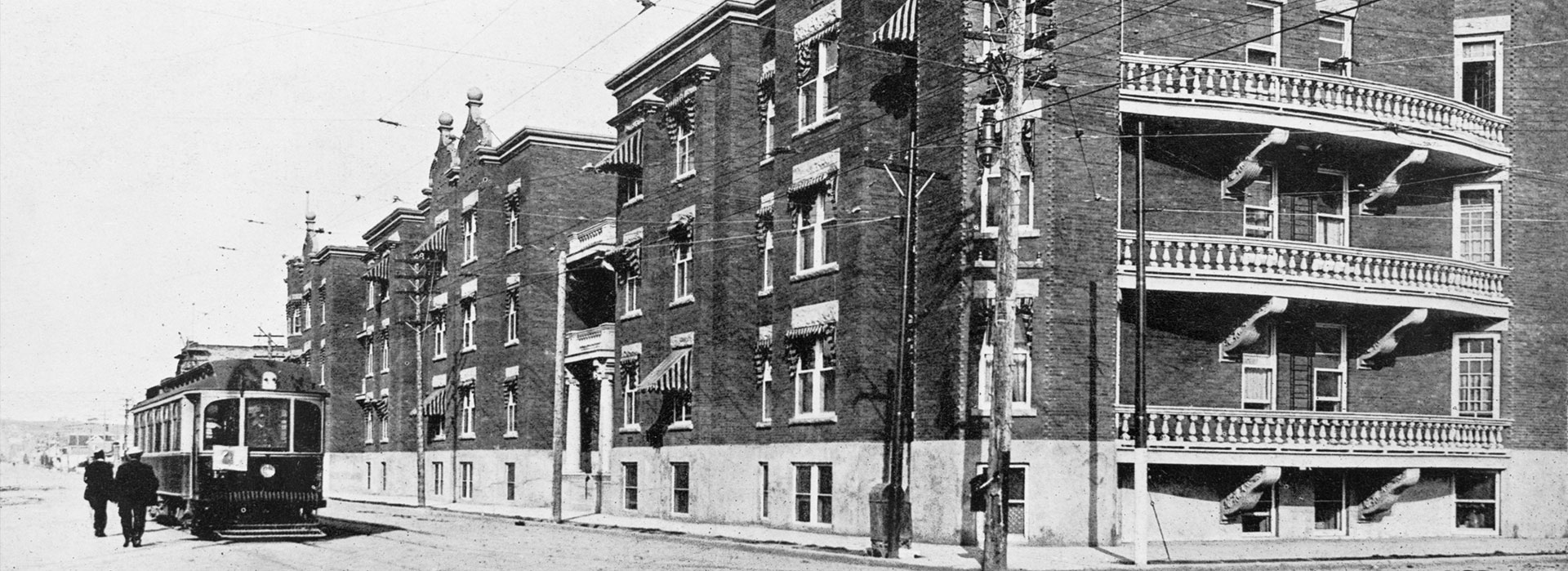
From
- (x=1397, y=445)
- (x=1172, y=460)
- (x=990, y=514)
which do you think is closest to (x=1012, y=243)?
(x=990, y=514)

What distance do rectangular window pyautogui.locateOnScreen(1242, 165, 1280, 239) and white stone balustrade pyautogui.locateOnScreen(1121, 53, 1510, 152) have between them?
219cm

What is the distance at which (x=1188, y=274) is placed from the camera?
86.4 ft

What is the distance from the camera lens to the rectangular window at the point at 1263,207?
29000 mm

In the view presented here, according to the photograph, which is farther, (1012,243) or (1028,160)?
(1028,160)

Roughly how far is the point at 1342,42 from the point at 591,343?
22.9m

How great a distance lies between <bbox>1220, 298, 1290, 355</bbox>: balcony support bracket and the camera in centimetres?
2706

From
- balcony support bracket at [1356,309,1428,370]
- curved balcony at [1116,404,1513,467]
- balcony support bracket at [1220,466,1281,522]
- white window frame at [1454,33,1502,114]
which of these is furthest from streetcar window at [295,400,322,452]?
white window frame at [1454,33,1502,114]

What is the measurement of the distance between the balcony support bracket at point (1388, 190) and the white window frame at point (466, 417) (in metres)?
33.2

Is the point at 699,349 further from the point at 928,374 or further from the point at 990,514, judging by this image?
the point at 990,514

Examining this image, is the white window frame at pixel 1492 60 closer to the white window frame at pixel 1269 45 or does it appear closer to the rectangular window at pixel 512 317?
the white window frame at pixel 1269 45

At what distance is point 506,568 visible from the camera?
69.4 feet

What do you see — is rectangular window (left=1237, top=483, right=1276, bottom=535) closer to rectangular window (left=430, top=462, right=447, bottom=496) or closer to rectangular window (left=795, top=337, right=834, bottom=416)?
rectangular window (left=795, top=337, right=834, bottom=416)

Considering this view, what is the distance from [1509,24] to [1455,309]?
6400 millimetres

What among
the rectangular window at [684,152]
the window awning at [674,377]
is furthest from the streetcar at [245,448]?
the rectangular window at [684,152]
